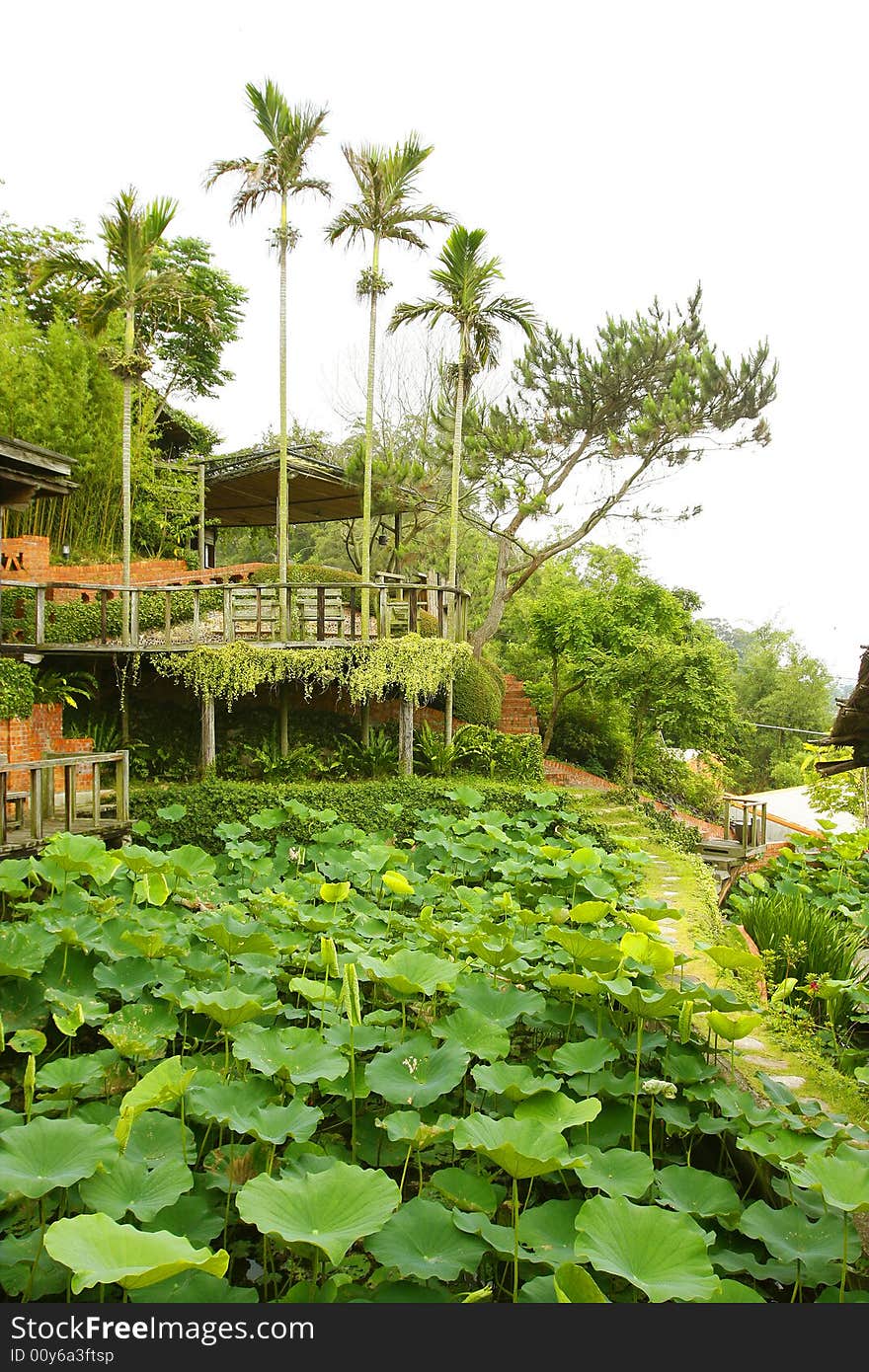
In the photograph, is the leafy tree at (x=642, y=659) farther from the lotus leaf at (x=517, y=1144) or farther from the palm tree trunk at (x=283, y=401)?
the lotus leaf at (x=517, y=1144)

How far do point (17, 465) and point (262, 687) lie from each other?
6618 mm

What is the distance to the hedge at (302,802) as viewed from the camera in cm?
970

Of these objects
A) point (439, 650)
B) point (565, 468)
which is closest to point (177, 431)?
point (565, 468)

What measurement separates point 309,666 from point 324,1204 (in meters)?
9.62

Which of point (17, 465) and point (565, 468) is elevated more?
point (565, 468)

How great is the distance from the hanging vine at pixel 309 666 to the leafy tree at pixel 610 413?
6.34 metres

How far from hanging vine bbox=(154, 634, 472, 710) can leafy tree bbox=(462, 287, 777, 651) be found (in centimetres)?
634

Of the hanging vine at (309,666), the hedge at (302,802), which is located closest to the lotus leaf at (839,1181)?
the hedge at (302,802)

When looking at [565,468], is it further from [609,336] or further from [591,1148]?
[591,1148]

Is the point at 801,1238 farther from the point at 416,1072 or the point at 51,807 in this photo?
the point at 51,807

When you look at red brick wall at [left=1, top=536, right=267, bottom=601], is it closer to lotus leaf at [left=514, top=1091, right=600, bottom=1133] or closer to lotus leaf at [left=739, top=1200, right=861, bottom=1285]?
lotus leaf at [left=514, top=1091, right=600, bottom=1133]

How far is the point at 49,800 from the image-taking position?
25.4ft

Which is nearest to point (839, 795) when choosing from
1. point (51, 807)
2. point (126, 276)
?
point (51, 807)

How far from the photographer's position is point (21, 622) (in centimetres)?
1109
